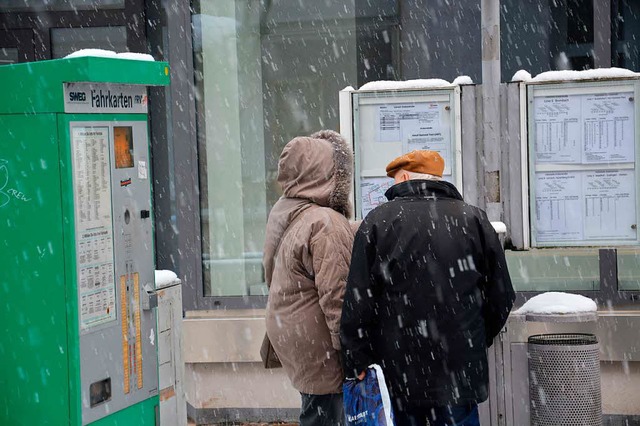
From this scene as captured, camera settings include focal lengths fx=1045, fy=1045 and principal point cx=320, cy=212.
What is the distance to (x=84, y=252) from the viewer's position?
4.52 m

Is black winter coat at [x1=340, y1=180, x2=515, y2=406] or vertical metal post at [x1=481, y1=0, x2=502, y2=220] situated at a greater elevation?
vertical metal post at [x1=481, y1=0, x2=502, y2=220]

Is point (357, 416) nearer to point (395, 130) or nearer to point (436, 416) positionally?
point (436, 416)

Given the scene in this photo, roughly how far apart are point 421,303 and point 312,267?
492 mm

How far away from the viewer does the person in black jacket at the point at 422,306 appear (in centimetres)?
439

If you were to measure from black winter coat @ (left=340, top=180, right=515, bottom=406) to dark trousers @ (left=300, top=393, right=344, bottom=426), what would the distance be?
0.76 feet

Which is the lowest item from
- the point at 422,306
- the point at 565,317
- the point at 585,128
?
the point at 565,317

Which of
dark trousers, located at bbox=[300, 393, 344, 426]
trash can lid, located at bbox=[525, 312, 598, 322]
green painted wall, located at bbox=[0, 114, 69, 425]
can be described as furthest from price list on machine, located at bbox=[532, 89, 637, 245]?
green painted wall, located at bbox=[0, 114, 69, 425]

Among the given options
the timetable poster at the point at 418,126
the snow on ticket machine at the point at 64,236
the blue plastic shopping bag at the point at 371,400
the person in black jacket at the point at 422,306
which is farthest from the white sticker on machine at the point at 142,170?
the timetable poster at the point at 418,126

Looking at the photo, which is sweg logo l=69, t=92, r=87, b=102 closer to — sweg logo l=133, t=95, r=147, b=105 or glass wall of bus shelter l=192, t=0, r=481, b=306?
sweg logo l=133, t=95, r=147, b=105

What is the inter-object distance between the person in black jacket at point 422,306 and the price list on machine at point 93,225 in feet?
3.65

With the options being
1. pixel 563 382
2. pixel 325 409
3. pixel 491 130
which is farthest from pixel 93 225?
pixel 563 382

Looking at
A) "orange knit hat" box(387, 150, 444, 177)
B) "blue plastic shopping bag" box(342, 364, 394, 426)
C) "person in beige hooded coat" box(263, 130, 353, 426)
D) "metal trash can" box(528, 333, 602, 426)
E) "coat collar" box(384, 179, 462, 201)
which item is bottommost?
"metal trash can" box(528, 333, 602, 426)

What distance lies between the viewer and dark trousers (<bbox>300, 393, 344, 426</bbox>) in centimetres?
459

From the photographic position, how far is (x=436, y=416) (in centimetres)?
450
